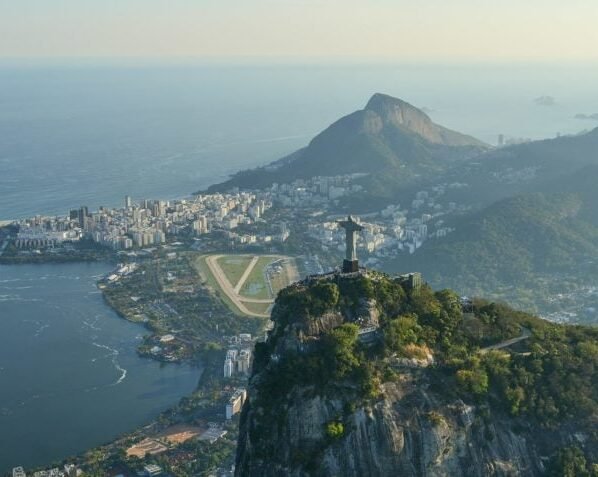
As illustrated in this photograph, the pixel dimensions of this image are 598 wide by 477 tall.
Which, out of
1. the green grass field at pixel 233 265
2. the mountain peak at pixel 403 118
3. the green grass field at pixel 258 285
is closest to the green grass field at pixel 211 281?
the green grass field at pixel 233 265

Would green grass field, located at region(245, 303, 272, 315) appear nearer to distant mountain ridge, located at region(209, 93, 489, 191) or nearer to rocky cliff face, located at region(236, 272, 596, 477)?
rocky cliff face, located at region(236, 272, 596, 477)

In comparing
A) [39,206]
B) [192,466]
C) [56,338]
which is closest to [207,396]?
[192,466]

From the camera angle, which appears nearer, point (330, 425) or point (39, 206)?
point (330, 425)

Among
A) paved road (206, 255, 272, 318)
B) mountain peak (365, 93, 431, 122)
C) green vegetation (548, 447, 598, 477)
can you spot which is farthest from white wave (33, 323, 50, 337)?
mountain peak (365, 93, 431, 122)

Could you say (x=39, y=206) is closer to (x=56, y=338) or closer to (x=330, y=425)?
(x=56, y=338)

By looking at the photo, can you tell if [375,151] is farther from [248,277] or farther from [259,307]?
[259,307]

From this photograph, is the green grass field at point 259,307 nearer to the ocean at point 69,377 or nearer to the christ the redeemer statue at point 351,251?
the ocean at point 69,377
